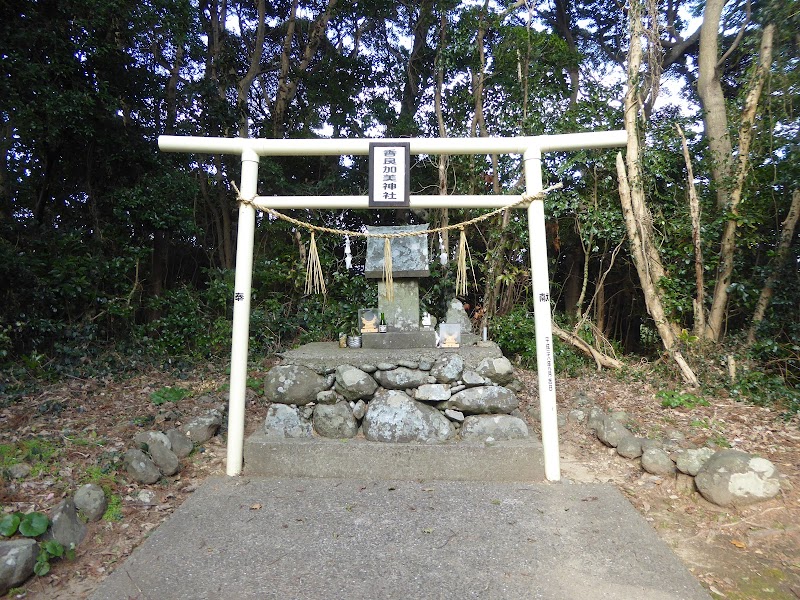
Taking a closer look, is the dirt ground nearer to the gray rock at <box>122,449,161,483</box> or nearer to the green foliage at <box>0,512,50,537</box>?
the gray rock at <box>122,449,161,483</box>

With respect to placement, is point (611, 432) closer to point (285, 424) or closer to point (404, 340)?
point (404, 340)

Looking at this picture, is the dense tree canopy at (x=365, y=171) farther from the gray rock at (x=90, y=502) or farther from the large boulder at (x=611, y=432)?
the gray rock at (x=90, y=502)

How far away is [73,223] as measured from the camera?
26.0 ft

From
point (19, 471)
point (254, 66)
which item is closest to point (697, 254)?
point (19, 471)

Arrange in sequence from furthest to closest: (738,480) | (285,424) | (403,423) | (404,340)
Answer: (404,340), (285,424), (403,423), (738,480)

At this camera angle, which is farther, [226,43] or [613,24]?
[613,24]

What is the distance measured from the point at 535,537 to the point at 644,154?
603cm

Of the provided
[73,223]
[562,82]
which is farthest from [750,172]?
[73,223]

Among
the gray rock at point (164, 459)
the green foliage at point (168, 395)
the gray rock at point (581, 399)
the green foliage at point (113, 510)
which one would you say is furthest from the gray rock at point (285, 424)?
the gray rock at point (581, 399)

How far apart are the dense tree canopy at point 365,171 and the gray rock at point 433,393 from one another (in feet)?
8.20

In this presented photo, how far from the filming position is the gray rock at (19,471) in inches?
121

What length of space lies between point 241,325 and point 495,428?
2125 mm

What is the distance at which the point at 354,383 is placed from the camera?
12.5 ft

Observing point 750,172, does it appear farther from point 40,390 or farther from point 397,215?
point 40,390
